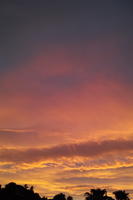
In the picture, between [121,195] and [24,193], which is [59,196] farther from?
[24,193]

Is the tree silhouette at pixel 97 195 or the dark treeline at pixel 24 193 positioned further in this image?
the tree silhouette at pixel 97 195

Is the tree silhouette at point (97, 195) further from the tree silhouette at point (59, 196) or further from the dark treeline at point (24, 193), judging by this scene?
the tree silhouette at point (59, 196)

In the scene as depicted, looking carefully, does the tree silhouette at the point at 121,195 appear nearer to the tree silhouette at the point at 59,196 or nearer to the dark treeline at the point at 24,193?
the dark treeline at the point at 24,193

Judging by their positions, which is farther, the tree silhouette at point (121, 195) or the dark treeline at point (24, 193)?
the tree silhouette at point (121, 195)

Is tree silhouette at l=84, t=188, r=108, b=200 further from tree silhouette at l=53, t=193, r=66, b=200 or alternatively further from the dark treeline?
tree silhouette at l=53, t=193, r=66, b=200

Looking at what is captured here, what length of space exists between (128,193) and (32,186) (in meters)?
36.2

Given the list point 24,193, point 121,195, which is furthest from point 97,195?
point 24,193

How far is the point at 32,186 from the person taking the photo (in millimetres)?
66188

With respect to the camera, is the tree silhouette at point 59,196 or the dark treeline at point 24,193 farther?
the tree silhouette at point 59,196

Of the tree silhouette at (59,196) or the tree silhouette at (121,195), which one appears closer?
the tree silhouette at (121,195)

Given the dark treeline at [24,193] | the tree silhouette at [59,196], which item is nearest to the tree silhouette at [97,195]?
the dark treeline at [24,193]

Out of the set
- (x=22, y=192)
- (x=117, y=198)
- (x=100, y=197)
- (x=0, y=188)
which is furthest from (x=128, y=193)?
(x=0, y=188)

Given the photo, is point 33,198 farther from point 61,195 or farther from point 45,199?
point 61,195

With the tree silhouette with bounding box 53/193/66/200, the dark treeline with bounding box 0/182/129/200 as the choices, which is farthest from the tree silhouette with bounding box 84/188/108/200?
the tree silhouette with bounding box 53/193/66/200
